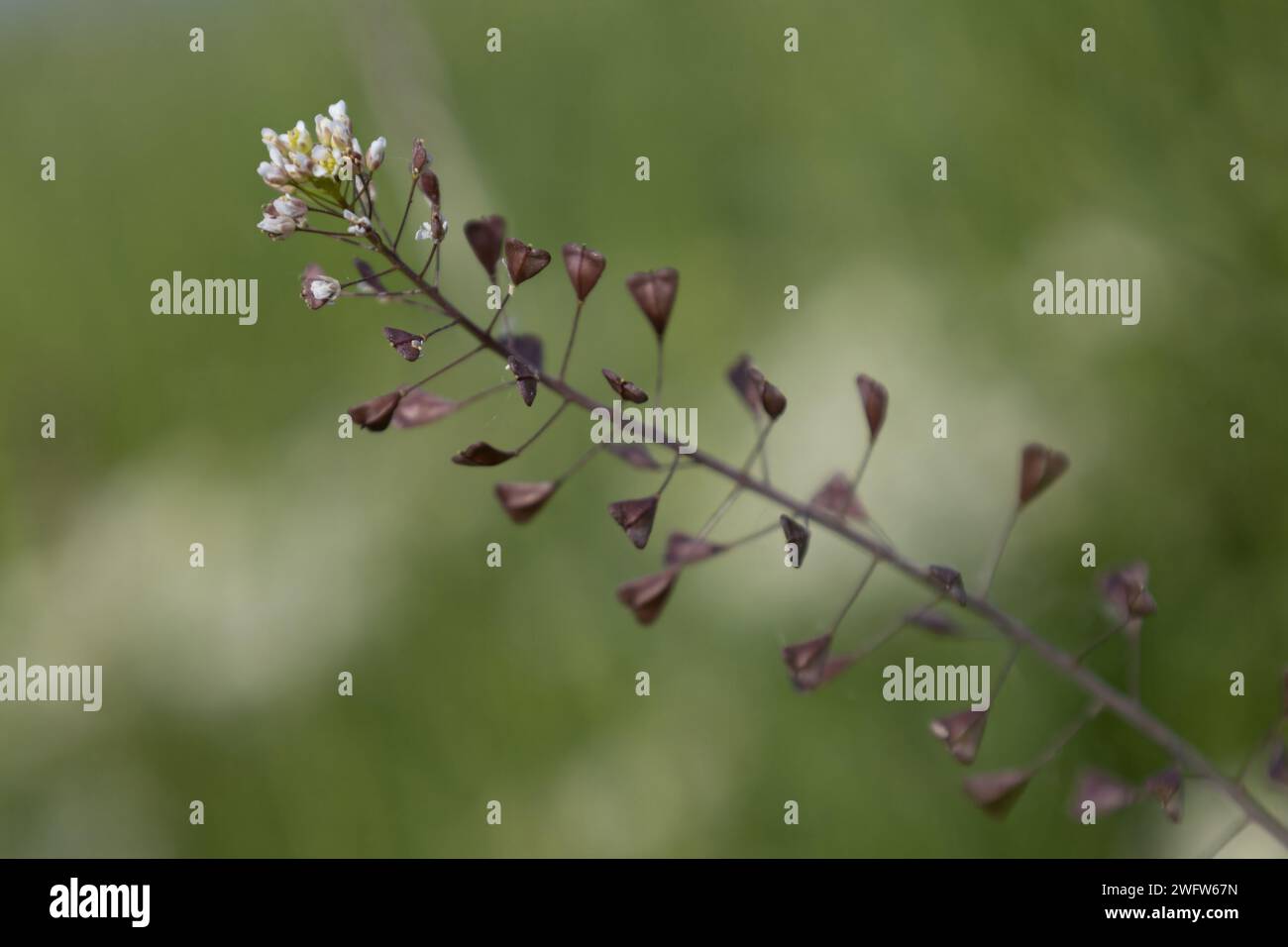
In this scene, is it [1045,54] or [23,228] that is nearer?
[1045,54]

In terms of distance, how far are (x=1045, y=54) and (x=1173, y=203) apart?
0.66 meters

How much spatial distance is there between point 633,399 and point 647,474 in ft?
9.63

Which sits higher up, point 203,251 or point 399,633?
point 203,251

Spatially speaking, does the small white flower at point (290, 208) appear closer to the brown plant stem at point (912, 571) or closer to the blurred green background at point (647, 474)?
the brown plant stem at point (912, 571)

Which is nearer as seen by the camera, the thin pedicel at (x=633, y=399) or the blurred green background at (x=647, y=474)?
the thin pedicel at (x=633, y=399)

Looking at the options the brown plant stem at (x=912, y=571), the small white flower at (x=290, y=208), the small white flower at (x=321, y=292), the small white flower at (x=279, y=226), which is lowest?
the brown plant stem at (x=912, y=571)

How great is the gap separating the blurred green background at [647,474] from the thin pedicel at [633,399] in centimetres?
107

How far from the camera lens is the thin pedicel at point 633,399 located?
1.04 m

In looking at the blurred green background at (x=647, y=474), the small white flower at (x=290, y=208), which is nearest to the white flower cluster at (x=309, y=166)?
the small white flower at (x=290, y=208)

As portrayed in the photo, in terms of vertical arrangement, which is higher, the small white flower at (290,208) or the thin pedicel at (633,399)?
the small white flower at (290,208)

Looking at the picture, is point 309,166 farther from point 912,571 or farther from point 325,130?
point 912,571

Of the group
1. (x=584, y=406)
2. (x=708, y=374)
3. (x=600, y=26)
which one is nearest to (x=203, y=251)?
(x=600, y=26)

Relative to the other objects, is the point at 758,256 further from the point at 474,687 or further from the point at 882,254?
the point at 474,687

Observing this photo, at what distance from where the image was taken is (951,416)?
10.4 ft
